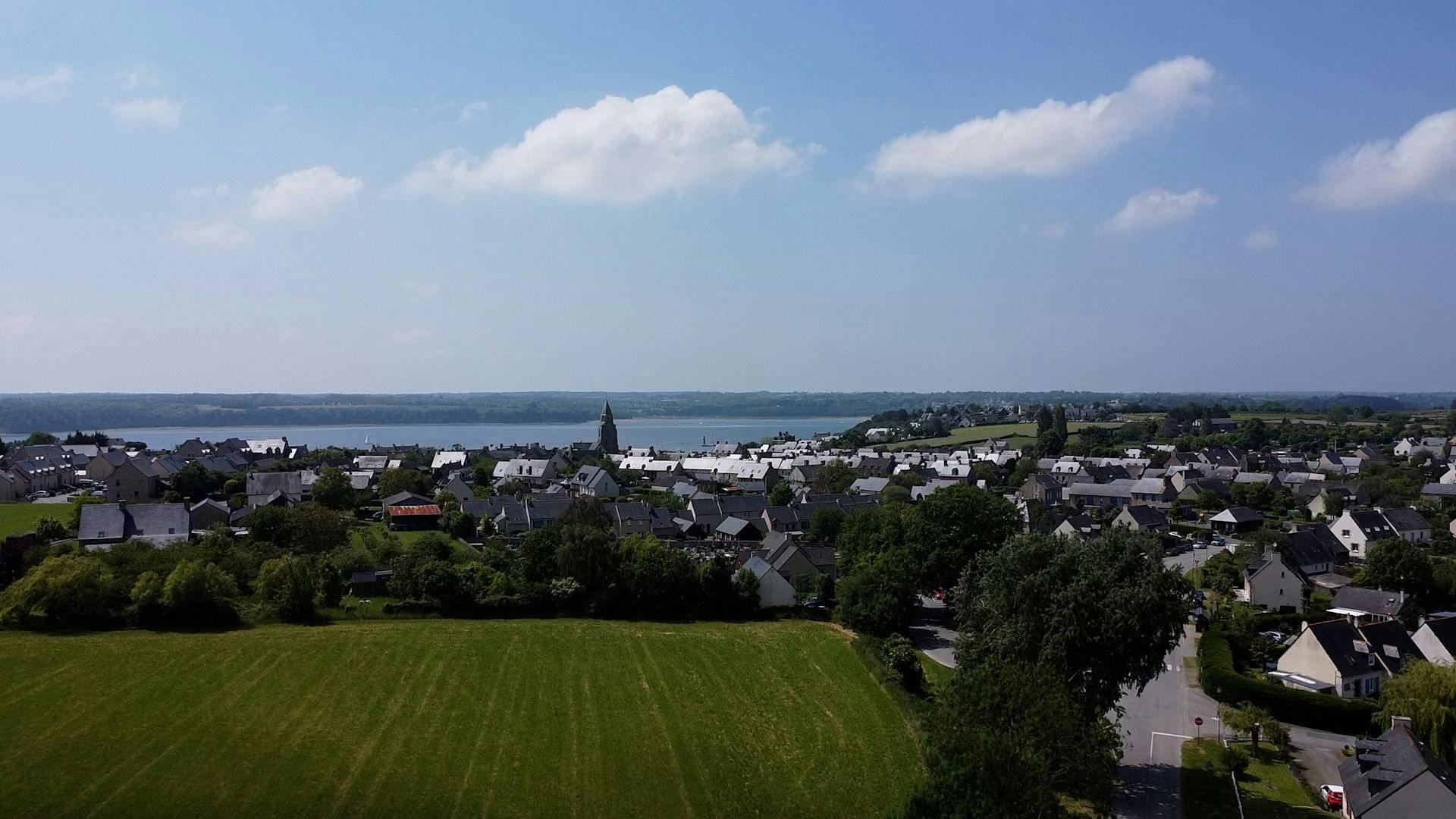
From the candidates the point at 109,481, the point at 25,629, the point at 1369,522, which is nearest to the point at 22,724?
the point at 25,629

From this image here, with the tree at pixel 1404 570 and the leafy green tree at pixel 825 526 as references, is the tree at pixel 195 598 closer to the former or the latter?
the leafy green tree at pixel 825 526

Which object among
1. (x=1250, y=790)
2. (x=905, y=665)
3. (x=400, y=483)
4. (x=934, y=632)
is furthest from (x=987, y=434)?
(x=1250, y=790)

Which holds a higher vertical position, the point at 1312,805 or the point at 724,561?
the point at 724,561

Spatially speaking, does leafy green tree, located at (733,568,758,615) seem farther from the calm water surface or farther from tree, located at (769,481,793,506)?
the calm water surface

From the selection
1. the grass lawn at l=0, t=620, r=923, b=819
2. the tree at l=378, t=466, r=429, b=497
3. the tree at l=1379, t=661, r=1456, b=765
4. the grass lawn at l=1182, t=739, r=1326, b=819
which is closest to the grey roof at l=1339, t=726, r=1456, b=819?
the grass lawn at l=1182, t=739, r=1326, b=819

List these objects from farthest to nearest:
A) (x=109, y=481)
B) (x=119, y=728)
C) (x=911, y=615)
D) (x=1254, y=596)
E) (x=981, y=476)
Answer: (x=981, y=476), (x=109, y=481), (x=1254, y=596), (x=911, y=615), (x=119, y=728)

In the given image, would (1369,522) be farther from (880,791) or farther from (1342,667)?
(880,791)
